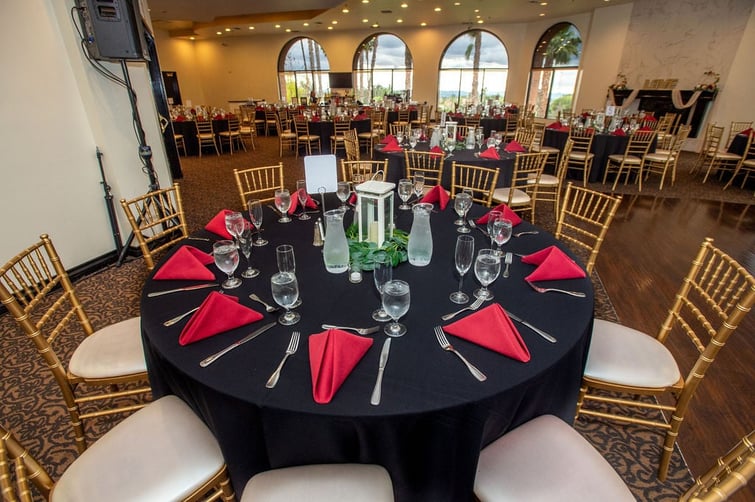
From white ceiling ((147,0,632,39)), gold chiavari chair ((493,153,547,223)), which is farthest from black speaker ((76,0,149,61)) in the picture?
white ceiling ((147,0,632,39))

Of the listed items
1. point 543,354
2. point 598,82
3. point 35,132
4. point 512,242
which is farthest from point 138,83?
point 598,82

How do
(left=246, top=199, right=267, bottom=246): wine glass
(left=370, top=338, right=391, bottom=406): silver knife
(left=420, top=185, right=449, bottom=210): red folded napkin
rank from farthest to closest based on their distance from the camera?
(left=420, top=185, right=449, bottom=210): red folded napkin → (left=246, top=199, right=267, bottom=246): wine glass → (left=370, top=338, right=391, bottom=406): silver knife

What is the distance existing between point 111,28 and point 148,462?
3.04 m

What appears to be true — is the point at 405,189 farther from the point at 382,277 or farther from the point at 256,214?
the point at 382,277

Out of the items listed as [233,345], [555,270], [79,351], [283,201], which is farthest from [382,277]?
[79,351]

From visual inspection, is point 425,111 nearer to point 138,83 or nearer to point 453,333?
point 138,83

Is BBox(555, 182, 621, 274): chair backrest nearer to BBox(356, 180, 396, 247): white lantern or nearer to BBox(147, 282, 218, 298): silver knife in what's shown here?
BBox(356, 180, 396, 247): white lantern

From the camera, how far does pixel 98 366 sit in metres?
1.49

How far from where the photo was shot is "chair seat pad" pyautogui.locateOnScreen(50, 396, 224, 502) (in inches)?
40.9

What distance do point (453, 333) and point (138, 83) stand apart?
385 cm

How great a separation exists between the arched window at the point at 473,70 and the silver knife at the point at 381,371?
12286mm

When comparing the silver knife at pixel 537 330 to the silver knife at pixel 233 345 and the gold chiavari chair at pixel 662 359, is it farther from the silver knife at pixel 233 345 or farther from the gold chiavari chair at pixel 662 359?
the silver knife at pixel 233 345

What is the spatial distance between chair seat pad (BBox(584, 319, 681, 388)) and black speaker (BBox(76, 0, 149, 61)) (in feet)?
11.8

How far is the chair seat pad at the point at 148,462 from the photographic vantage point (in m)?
1.04
